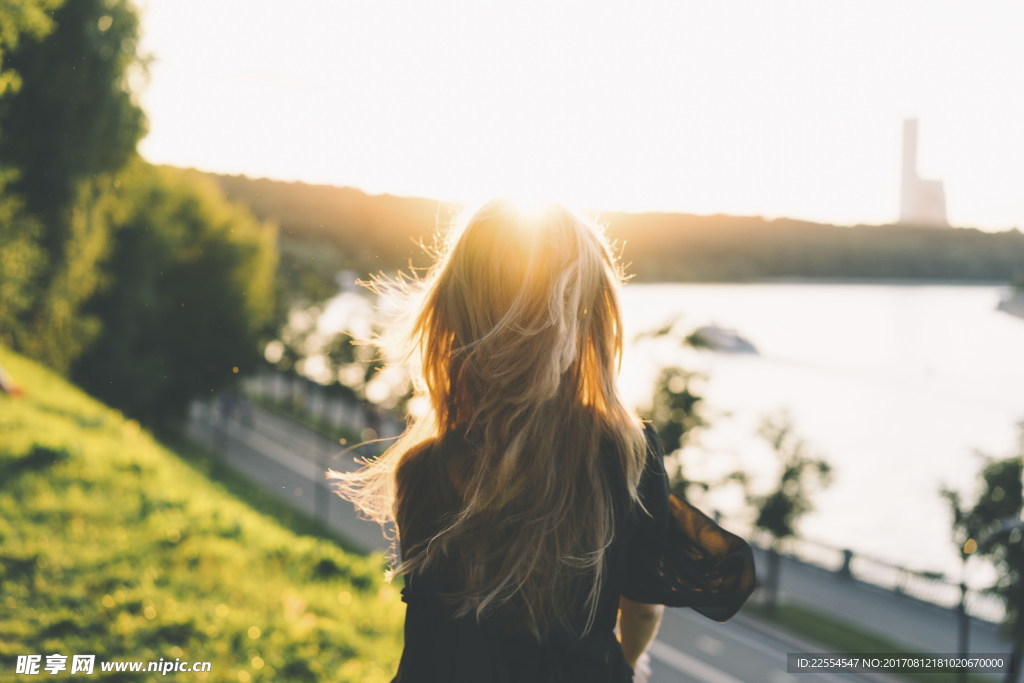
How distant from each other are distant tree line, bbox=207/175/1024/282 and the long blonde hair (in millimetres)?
3005

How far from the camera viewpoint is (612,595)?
1635 mm

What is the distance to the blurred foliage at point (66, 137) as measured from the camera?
809 centimetres

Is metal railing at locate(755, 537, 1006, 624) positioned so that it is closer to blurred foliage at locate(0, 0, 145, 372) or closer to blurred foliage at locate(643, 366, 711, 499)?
blurred foliage at locate(643, 366, 711, 499)

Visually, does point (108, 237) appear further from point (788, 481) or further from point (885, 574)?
point (885, 574)

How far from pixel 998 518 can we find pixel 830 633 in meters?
4.21

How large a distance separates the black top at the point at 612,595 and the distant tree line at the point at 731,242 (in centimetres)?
308

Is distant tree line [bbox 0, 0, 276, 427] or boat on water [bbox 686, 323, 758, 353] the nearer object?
distant tree line [bbox 0, 0, 276, 427]

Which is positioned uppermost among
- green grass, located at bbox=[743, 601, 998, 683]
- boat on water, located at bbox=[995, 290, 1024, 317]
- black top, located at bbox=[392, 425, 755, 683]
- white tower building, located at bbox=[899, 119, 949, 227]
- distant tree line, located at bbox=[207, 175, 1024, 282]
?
white tower building, located at bbox=[899, 119, 949, 227]

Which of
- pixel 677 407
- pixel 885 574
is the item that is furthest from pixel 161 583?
pixel 885 574

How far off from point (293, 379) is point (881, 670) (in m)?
22.2

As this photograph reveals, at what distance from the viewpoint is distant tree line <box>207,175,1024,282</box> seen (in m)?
5.71

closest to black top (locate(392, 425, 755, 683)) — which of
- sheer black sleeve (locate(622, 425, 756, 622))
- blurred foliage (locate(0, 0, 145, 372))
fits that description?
sheer black sleeve (locate(622, 425, 756, 622))

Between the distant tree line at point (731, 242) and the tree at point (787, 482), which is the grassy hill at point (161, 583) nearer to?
the distant tree line at point (731, 242)

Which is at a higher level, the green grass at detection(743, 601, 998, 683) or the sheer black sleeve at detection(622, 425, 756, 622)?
the sheer black sleeve at detection(622, 425, 756, 622)
